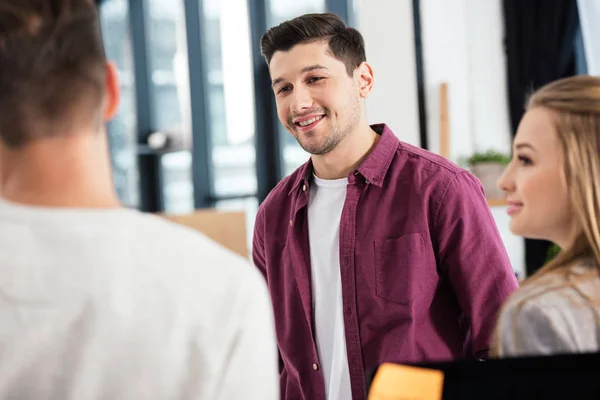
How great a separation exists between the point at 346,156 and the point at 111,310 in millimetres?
1239

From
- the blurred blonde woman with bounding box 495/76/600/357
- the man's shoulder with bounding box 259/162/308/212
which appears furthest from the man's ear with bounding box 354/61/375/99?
the blurred blonde woman with bounding box 495/76/600/357

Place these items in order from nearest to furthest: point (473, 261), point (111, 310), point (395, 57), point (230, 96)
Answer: point (111, 310)
point (473, 261)
point (395, 57)
point (230, 96)

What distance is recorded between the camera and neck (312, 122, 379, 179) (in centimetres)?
189

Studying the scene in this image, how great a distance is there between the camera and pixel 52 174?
0.73 meters

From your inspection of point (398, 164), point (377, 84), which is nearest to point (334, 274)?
point (398, 164)

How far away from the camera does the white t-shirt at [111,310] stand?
27.6 inches

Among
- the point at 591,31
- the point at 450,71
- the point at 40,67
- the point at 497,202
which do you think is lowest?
the point at 497,202

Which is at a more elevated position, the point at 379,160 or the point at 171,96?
the point at 171,96

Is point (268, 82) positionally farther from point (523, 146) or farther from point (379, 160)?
point (523, 146)

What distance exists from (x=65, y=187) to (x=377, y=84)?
3.14 meters

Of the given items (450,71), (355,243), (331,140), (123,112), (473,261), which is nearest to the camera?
(473,261)

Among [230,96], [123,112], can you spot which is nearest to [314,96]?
[230,96]

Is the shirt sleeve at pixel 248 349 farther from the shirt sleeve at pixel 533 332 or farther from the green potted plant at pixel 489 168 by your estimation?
the green potted plant at pixel 489 168

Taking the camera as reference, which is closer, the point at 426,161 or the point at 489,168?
the point at 426,161
